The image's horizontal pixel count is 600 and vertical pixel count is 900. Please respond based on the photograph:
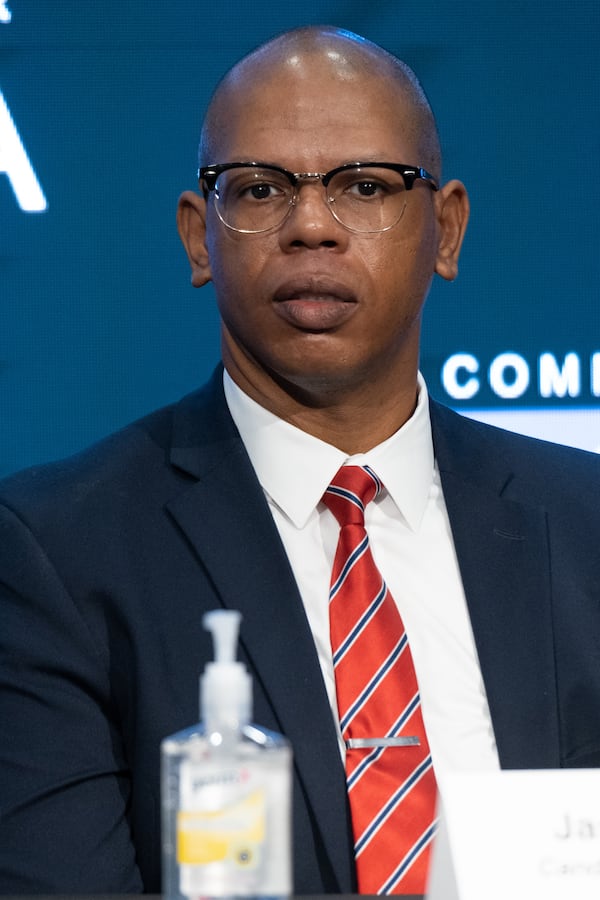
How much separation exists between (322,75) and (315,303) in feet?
0.95

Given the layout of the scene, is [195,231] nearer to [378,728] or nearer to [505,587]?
[505,587]

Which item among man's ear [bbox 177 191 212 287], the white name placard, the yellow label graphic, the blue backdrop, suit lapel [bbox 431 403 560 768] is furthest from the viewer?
the blue backdrop

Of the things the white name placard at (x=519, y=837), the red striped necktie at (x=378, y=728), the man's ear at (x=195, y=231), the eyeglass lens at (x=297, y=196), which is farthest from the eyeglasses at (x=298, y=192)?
the white name placard at (x=519, y=837)

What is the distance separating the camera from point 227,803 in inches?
29.1

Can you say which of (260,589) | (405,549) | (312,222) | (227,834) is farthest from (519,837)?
(312,222)

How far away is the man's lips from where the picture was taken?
1.54 m

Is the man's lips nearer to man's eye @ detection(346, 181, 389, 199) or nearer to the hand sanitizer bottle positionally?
man's eye @ detection(346, 181, 389, 199)

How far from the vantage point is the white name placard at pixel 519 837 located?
32.9 inches

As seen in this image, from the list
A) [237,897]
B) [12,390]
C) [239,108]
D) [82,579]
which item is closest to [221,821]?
[237,897]

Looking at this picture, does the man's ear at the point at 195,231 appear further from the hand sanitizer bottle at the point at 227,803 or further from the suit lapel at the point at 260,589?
the hand sanitizer bottle at the point at 227,803

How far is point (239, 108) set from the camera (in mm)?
1632

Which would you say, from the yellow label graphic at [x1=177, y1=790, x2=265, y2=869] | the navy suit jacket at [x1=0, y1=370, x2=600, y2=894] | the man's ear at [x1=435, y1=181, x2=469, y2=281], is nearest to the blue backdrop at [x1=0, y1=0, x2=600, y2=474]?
the man's ear at [x1=435, y1=181, x2=469, y2=281]

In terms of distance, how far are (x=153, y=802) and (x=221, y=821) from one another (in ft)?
2.27

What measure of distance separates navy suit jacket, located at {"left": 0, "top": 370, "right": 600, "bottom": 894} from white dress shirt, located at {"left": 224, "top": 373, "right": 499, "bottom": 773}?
26mm
